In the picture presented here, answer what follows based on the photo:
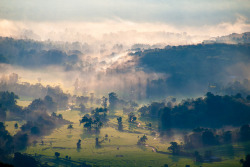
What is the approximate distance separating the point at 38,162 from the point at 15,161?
1457 cm

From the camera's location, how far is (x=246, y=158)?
198 metres

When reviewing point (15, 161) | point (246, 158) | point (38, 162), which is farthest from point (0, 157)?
point (246, 158)

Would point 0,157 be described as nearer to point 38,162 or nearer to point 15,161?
point 15,161

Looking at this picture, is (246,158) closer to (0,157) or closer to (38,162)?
(38,162)

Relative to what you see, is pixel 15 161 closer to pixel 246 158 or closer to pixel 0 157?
pixel 0 157

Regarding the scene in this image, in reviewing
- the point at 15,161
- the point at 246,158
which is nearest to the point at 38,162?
the point at 15,161

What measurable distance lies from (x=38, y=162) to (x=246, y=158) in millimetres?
135562

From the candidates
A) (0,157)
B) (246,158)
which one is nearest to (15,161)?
(0,157)

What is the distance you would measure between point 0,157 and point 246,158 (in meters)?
161

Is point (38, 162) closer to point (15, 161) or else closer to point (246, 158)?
point (15, 161)

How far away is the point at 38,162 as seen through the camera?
651ft

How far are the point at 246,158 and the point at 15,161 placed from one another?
150 m

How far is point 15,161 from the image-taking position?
197 m
